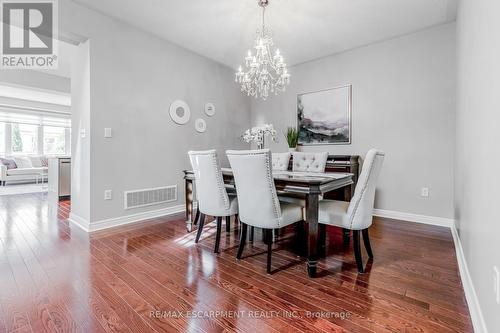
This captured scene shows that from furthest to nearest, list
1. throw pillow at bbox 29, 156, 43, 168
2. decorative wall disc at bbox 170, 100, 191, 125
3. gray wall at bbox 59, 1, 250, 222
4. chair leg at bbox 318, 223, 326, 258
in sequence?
1. throw pillow at bbox 29, 156, 43, 168
2. decorative wall disc at bbox 170, 100, 191, 125
3. gray wall at bbox 59, 1, 250, 222
4. chair leg at bbox 318, 223, 326, 258

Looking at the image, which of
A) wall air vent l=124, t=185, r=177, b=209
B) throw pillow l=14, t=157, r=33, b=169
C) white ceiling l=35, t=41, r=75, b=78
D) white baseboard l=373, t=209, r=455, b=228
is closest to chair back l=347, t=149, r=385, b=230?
white baseboard l=373, t=209, r=455, b=228

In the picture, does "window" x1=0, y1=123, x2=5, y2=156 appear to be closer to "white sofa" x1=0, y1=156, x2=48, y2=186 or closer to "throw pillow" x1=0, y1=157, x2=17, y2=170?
"white sofa" x1=0, y1=156, x2=48, y2=186

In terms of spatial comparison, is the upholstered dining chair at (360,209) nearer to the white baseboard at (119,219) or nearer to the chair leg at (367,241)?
the chair leg at (367,241)

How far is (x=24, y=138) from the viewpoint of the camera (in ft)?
26.4

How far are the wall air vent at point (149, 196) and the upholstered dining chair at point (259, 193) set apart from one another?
2035mm

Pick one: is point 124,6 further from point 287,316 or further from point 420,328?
point 420,328

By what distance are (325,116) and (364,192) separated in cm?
265

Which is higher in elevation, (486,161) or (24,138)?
(24,138)

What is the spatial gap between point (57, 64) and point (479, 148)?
6.39 meters

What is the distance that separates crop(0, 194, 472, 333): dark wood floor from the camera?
4.49ft

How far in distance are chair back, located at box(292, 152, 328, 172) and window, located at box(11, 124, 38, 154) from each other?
9328mm

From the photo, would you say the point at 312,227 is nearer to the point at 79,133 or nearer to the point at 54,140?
the point at 79,133

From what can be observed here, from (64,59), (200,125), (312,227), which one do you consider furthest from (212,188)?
(64,59)

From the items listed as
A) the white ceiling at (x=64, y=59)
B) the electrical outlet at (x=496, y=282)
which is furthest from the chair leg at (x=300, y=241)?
the white ceiling at (x=64, y=59)
